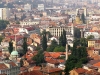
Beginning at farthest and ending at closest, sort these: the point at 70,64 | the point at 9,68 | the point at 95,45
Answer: the point at 95,45, the point at 70,64, the point at 9,68

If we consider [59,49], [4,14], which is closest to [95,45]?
[59,49]

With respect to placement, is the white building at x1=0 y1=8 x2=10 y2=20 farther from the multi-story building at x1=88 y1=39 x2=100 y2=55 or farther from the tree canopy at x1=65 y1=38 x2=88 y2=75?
the tree canopy at x1=65 y1=38 x2=88 y2=75

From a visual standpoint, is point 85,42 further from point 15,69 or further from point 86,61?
point 15,69

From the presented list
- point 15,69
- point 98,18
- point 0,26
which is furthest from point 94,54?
point 98,18

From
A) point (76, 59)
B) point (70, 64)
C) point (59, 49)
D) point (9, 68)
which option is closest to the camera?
point (9, 68)

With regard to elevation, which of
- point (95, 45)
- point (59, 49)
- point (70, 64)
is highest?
point (70, 64)

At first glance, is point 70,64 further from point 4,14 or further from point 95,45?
point 4,14

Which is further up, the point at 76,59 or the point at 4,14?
the point at 76,59

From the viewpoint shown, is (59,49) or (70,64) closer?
(70,64)

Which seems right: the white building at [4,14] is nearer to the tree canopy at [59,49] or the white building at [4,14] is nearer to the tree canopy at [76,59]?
the tree canopy at [59,49]

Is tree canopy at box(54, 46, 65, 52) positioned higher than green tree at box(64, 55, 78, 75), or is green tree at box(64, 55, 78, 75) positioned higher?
green tree at box(64, 55, 78, 75)

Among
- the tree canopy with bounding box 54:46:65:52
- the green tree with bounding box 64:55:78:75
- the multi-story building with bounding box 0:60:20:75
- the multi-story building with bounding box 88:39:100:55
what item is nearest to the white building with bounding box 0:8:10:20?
the multi-story building with bounding box 88:39:100:55
